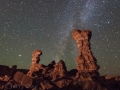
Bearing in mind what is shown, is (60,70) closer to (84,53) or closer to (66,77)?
(66,77)

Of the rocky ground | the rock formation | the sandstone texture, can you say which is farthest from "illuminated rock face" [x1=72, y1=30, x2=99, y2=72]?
the rock formation

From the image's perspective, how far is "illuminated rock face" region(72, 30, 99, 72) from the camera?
37.7 meters

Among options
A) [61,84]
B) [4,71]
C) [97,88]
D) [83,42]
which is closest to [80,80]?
[97,88]

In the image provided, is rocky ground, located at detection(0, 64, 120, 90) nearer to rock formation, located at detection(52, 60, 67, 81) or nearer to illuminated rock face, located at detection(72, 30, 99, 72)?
rock formation, located at detection(52, 60, 67, 81)

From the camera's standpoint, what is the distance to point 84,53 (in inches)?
1571

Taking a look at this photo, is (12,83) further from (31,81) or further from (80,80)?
(80,80)

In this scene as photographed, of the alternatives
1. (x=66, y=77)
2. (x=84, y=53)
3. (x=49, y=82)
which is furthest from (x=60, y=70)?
(x=49, y=82)

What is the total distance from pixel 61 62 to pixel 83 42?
738 cm

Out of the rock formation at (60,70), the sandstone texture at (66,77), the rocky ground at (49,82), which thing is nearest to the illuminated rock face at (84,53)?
the sandstone texture at (66,77)

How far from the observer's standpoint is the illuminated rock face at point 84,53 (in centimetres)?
3769

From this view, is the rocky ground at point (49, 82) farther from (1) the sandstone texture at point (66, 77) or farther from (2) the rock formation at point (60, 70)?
(2) the rock formation at point (60, 70)

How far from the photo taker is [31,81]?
918 inches

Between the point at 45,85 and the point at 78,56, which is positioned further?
the point at 78,56

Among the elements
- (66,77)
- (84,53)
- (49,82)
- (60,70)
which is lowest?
(49,82)
